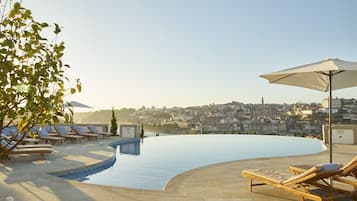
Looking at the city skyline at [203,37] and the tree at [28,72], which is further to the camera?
the city skyline at [203,37]

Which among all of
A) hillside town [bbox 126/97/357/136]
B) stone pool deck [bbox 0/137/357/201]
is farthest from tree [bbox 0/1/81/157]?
hillside town [bbox 126/97/357/136]

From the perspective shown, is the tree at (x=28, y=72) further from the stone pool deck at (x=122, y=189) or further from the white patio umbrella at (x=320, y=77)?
the white patio umbrella at (x=320, y=77)

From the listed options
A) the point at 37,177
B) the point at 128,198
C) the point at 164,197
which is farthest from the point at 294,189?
the point at 37,177

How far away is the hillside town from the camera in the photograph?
50.0ft

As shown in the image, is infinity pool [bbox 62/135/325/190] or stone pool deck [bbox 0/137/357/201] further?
infinity pool [bbox 62/135/325/190]

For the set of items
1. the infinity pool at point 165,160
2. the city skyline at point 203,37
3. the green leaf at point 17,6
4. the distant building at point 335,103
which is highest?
the city skyline at point 203,37

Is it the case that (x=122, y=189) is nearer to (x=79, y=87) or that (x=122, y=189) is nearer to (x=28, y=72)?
(x=79, y=87)

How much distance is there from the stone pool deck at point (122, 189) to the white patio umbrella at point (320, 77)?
218cm

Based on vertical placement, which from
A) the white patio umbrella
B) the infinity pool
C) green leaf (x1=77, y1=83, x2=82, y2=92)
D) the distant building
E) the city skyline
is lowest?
the infinity pool

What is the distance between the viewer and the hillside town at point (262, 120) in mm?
15245

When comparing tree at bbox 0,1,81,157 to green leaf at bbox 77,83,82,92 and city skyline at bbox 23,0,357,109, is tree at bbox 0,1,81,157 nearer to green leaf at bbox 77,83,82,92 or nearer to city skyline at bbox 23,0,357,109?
green leaf at bbox 77,83,82,92

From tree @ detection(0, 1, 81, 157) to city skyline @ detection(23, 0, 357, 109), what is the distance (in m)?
7.58

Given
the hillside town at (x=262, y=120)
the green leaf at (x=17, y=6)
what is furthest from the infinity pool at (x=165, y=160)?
the green leaf at (x=17, y=6)

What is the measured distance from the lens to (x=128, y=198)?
430 centimetres
